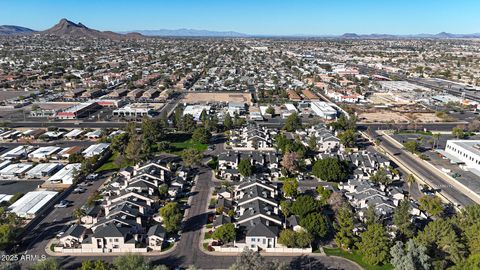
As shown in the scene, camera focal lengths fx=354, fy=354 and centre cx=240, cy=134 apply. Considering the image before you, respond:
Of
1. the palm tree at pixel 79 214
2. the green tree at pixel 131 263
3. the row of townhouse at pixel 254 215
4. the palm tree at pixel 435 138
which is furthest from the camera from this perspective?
the palm tree at pixel 435 138

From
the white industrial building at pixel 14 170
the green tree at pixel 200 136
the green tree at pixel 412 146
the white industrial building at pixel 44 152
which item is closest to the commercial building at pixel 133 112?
the green tree at pixel 200 136

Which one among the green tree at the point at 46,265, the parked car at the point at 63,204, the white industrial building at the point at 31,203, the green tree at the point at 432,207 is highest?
the green tree at the point at 46,265

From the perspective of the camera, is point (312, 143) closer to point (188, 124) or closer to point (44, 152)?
point (188, 124)

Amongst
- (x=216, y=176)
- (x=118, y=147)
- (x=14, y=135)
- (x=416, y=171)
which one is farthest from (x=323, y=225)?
(x=14, y=135)

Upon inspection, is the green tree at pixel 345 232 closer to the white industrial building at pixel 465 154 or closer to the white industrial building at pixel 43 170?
the white industrial building at pixel 465 154

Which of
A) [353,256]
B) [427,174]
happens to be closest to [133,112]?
[427,174]

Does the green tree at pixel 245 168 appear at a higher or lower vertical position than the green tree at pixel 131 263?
lower

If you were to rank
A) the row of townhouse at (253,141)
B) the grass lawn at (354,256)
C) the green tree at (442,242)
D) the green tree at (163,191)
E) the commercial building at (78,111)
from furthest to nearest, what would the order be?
the commercial building at (78,111) → the row of townhouse at (253,141) → the green tree at (163,191) → the grass lawn at (354,256) → the green tree at (442,242)
